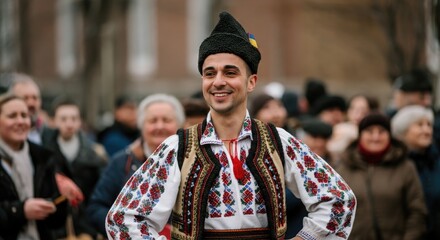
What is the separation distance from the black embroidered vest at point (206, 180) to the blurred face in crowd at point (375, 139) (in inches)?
131

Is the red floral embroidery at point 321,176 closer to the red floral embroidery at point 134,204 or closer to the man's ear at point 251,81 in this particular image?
the man's ear at point 251,81

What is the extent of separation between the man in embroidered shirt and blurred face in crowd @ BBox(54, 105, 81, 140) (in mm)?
5281

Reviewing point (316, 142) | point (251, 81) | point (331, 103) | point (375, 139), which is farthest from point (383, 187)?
point (331, 103)

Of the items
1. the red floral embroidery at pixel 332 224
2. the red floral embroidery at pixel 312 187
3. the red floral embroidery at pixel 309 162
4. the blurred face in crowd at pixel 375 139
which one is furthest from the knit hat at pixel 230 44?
the blurred face in crowd at pixel 375 139

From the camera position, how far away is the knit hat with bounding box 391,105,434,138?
936cm

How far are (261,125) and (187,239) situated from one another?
0.75 m

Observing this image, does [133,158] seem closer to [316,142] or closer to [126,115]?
[316,142]

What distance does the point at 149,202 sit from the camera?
522cm

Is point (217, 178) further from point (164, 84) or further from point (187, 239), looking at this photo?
point (164, 84)

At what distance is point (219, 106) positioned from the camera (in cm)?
529

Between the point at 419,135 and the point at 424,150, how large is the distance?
0.48 ft

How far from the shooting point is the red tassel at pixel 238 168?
5.24 metres

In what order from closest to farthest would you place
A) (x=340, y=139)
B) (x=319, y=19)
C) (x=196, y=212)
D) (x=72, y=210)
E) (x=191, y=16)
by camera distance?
(x=196, y=212) → (x=72, y=210) → (x=340, y=139) → (x=319, y=19) → (x=191, y=16)

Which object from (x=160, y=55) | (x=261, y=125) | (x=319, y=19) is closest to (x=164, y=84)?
(x=160, y=55)
